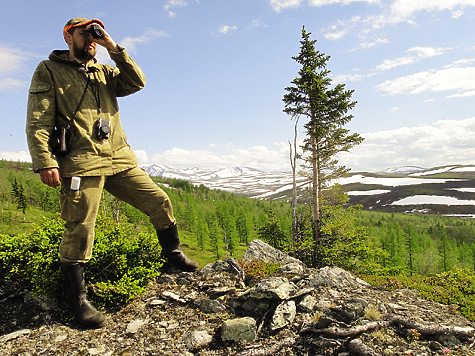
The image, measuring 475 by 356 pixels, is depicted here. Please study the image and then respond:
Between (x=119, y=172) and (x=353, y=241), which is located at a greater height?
(x=119, y=172)

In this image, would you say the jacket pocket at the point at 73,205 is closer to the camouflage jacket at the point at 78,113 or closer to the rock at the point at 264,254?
the camouflage jacket at the point at 78,113

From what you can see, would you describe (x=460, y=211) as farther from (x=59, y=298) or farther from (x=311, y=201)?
(x=59, y=298)

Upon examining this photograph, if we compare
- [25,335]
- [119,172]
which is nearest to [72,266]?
[25,335]

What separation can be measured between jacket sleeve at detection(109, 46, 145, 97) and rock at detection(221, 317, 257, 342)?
4342 mm

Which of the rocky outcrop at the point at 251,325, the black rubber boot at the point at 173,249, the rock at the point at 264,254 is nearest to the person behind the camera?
the rocky outcrop at the point at 251,325

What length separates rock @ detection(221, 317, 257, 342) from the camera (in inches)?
156

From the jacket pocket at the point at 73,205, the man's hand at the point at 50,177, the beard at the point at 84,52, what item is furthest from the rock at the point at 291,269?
the beard at the point at 84,52

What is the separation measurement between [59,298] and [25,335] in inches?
27.6

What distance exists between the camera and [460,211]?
184625 millimetres

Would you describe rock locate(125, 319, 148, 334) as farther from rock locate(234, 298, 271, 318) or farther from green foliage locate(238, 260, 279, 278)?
green foliage locate(238, 260, 279, 278)

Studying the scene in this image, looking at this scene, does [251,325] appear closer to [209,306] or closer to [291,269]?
[209,306]

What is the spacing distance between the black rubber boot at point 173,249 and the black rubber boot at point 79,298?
148 centimetres

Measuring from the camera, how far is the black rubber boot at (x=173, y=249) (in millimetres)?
5082

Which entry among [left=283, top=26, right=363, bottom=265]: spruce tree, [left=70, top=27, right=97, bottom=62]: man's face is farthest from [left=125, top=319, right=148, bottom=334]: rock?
[left=283, top=26, right=363, bottom=265]: spruce tree
